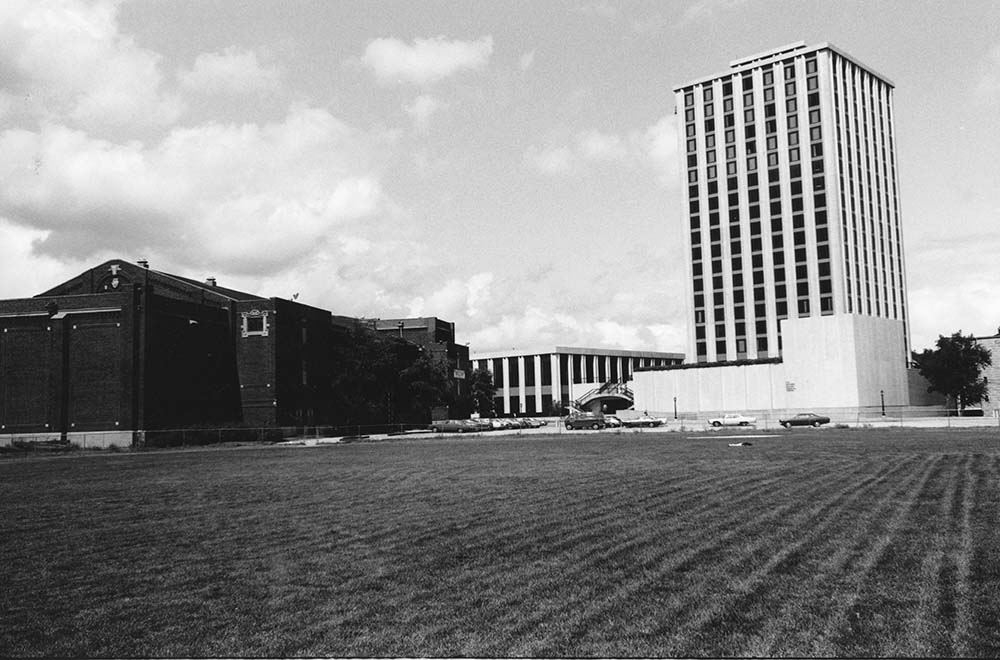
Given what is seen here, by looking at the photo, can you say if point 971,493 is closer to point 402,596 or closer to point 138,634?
point 402,596

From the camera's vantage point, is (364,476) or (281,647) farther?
(364,476)

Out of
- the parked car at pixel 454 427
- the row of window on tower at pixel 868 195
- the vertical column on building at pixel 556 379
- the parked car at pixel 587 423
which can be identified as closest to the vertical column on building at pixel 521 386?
the vertical column on building at pixel 556 379

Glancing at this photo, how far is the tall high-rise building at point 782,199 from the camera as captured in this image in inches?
4643

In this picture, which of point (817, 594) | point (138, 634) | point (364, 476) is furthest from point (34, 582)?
point (364, 476)

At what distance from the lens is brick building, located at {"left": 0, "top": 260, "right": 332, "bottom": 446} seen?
212 ft

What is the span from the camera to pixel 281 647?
6594 mm

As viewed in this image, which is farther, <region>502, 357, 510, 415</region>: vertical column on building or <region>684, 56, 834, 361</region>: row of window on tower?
<region>502, 357, 510, 415</region>: vertical column on building

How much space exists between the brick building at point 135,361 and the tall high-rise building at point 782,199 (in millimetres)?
72276

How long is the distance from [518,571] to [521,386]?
14033 cm

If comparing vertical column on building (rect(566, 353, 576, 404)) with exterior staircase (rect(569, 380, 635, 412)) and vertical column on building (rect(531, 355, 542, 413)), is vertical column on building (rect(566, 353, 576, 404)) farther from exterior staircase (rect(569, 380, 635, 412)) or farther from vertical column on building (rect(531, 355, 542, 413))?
exterior staircase (rect(569, 380, 635, 412))

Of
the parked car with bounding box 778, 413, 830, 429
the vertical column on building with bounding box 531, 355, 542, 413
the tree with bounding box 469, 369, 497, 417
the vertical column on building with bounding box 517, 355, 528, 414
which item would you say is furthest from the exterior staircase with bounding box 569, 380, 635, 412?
the parked car with bounding box 778, 413, 830, 429

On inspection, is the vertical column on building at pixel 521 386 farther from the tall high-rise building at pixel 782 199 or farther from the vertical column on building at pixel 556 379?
the tall high-rise building at pixel 782 199

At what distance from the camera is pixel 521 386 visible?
149 metres

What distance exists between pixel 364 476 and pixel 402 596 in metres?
15.6
